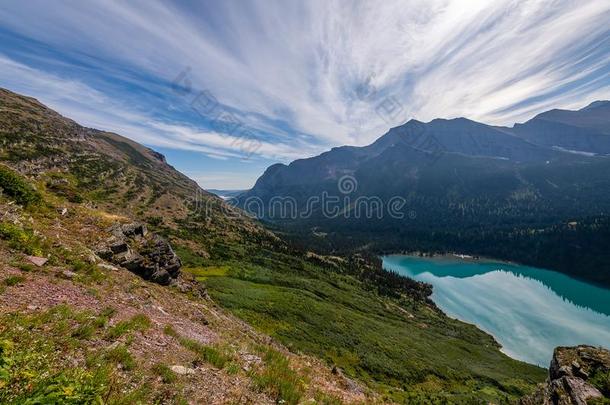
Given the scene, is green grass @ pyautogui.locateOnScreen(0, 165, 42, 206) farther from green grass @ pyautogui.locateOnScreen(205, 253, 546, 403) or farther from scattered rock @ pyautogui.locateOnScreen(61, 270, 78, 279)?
green grass @ pyautogui.locateOnScreen(205, 253, 546, 403)

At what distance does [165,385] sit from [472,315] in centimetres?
17121

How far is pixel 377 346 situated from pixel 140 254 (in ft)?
183

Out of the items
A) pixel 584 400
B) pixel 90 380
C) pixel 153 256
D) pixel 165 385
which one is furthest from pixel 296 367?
pixel 153 256

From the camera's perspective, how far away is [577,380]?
17453 mm

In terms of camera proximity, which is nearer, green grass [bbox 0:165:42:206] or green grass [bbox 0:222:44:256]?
green grass [bbox 0:222:44:256]

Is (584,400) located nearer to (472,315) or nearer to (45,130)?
(472,315)

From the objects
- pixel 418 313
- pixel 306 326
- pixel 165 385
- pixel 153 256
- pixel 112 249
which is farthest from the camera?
pixel 418 313

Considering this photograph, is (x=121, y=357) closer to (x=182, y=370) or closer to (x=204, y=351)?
(x=182, y=370)

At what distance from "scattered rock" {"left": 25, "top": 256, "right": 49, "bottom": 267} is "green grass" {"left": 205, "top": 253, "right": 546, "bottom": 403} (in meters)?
24.6

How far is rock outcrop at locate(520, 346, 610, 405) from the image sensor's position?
1609 cm

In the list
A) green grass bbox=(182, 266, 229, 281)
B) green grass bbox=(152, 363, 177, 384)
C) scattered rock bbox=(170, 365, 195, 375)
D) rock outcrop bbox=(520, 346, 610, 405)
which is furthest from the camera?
green grass bbox=(182, 266, 229, 281)

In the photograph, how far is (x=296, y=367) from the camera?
50.9 feet

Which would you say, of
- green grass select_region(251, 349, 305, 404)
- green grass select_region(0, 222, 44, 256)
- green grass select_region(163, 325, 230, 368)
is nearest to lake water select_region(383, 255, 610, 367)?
green grass select_region(251, 349, 305, 404)

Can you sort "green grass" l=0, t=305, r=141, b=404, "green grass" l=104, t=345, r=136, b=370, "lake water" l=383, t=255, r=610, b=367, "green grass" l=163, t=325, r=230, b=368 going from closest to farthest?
"green grass" l=0, t=305, r=141, b=404 → "green grass" l=104, t=345, r=136, b=370 → "green grass" l=163, t=325, r=230, b=368 → "lake water" l=383, t=255, r=610, b=367
